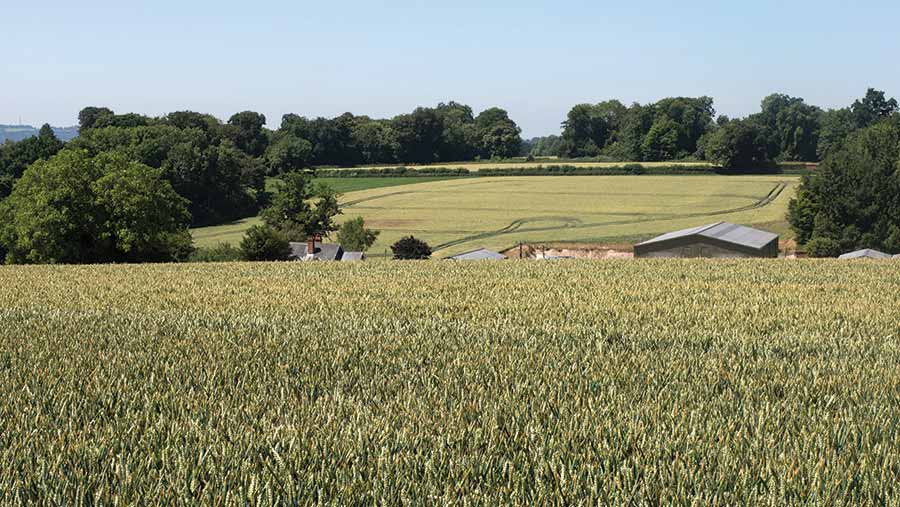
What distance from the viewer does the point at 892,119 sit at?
114 m

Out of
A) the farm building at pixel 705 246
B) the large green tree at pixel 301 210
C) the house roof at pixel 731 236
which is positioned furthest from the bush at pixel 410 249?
the large green tree at pixel 301 210

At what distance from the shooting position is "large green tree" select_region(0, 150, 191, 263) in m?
48.1

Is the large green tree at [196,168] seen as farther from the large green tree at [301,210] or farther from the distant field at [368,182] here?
the large green tree at [301,210]

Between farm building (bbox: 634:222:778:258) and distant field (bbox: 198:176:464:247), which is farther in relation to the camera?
distant field (bbox: 198:176:464:247)

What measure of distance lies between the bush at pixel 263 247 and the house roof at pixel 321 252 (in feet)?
11.0

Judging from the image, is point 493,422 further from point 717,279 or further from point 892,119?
point 892,119

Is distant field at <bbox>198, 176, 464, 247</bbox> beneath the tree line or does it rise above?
beneath

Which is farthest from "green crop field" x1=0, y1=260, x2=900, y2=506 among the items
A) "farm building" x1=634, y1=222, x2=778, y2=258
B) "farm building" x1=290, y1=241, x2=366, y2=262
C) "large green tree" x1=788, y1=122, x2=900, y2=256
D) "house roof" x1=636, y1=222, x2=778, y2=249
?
"large green tree" x1=788, y1=122, x2=900, y2=256

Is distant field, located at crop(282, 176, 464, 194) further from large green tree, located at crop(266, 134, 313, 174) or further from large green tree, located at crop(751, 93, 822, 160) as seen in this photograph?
large green tree, located at crop(751, 93, 822, 160)

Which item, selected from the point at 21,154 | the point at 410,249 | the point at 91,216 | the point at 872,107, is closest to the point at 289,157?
the point at 21,154

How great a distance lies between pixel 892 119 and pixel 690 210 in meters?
45.2

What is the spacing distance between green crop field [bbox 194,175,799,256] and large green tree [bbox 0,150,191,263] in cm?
2133

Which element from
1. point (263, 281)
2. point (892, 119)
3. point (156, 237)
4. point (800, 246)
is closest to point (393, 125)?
point (892, 119)

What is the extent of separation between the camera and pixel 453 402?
26.9 feet
